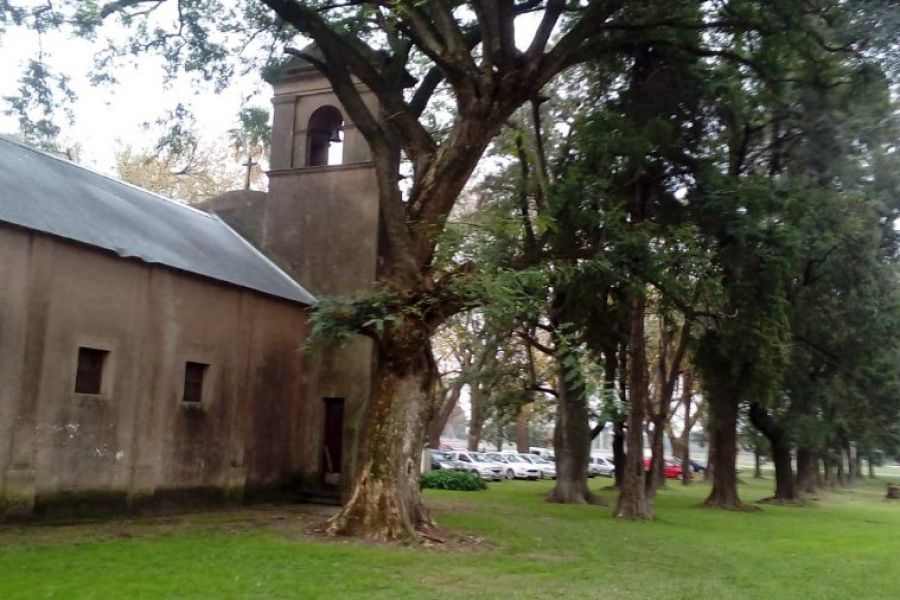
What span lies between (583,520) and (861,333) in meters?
13.4

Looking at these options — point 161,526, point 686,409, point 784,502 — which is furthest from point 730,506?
point 161,526

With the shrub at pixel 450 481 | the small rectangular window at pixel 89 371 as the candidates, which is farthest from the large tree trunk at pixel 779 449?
the small rectangular window at pixel 89 371

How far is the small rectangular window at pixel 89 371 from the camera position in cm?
1558

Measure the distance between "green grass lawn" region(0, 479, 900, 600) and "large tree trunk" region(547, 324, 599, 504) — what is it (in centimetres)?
696

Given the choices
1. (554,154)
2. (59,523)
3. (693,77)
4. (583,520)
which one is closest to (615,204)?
(693,77)

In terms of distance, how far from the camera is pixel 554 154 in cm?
2403

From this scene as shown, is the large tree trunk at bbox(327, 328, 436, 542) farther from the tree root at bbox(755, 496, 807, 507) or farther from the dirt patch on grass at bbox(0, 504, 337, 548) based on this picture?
the tree root at bbox(755, 496, 807, 507)

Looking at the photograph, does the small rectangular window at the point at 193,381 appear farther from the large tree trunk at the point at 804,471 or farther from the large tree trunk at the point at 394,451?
the large tree trunk at the point at 804,471

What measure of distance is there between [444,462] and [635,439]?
22.2 metres

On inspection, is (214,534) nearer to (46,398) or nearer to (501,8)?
(46,398)

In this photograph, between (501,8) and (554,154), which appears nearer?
(501,8)

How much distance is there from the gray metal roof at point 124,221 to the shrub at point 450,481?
11.7 metres

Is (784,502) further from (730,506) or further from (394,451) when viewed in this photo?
(394,451)

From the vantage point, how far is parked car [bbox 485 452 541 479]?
46.7 m
